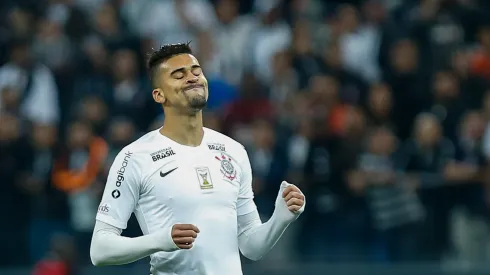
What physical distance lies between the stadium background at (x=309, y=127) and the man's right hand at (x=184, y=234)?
6.64 meters

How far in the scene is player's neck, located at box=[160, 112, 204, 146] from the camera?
6.45 m

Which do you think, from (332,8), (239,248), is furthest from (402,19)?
(239,248)

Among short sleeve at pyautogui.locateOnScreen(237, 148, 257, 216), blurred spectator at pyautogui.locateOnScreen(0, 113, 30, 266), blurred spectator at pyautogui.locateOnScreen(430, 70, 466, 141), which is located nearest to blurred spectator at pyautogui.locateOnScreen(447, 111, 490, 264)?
blurred spectator at pyautogui.locateOnScreen(430, 70, 466, 141)

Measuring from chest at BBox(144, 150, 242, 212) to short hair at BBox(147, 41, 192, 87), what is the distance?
1.82 feet

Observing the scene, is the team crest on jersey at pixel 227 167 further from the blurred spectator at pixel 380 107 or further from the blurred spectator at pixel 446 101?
the blurred spectator at pixel 446 101

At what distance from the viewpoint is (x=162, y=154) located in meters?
6.33

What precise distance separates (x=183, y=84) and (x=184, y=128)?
273 mm

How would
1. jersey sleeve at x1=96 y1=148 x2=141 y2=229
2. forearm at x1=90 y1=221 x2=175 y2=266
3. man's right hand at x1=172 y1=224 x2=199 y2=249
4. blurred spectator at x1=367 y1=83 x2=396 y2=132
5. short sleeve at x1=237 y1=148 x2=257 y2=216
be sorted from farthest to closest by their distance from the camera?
blurred spectator at x1=367 y1=83 x2=396 y2=132, short sleeve at x1=237 y1=148 x2=257 y2=216, jersey sleeve at x1=96 y1=148 x2=141 y2=229, forearm at x1=90 y1=221 x2=175 y2=266, man's right hand at x1=172 y1=224 x2=199 y2=249

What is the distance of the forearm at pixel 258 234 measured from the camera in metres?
6.34

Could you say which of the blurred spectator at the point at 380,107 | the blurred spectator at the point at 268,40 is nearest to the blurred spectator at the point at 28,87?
the blurred spectator at the point at 268,40

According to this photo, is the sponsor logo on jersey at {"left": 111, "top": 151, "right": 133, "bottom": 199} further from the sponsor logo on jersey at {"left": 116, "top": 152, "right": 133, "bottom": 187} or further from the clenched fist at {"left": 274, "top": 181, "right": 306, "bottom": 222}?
the clenched fist at {"left": 274, "top": 181, "right": 306, "bottom": 222}

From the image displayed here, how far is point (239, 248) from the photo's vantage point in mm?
6602

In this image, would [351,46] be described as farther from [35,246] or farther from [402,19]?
[35,246]

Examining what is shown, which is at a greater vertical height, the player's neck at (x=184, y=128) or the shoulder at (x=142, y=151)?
the player's neck at (x=184, y=128)
